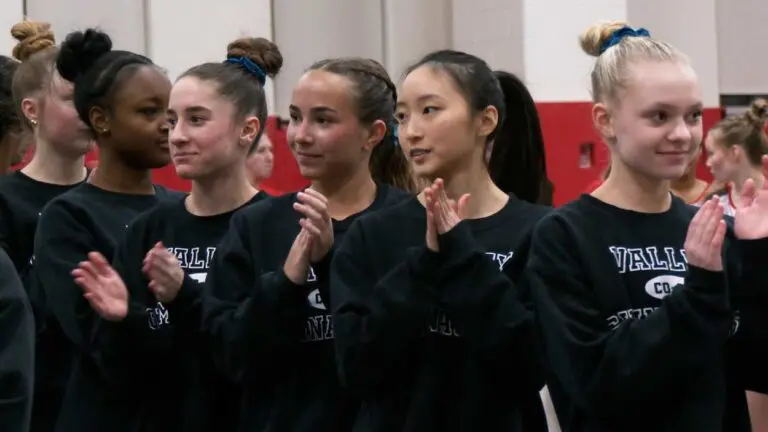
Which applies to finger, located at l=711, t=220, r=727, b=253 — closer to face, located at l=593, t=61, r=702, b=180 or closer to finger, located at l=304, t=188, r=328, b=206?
face, located at l=593, t=61, r=702, b=180

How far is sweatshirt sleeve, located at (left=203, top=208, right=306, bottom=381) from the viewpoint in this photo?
2840 millimetres

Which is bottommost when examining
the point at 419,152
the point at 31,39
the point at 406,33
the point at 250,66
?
the point at 419,152

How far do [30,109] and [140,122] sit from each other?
650 millimetres

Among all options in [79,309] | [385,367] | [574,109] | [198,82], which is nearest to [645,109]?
[385,367]

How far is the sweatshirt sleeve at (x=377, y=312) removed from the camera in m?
2.63

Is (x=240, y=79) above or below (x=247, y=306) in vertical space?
above

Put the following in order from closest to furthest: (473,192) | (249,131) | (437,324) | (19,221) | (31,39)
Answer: (437,324) → (473,192) → (249,131) → (19,221) → (31,39)

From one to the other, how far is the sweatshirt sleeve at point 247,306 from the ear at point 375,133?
0.30 meters

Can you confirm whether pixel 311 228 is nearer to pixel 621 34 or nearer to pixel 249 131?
pixel 249 131

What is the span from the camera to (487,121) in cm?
289

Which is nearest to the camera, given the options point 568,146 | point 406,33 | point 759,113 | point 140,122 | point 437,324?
point 437,324

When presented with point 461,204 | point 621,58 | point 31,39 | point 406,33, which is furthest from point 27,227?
point 406,33


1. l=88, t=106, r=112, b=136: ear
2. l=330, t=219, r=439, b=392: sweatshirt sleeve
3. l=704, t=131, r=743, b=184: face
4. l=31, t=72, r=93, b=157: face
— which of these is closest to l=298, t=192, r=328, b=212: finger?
l=330, t=219, r=439, b=392: sweatshirt sleeve

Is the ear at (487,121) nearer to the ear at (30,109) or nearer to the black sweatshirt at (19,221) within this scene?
the black sweatshirt at (19,221)
